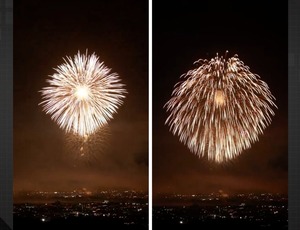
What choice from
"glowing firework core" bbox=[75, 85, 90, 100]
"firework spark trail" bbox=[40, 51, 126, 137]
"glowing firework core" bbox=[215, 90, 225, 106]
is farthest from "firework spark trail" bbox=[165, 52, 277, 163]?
"glowing firework core" bbox=[75, 85, 90, 100]

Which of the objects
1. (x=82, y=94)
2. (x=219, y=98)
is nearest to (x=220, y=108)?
(x=219, y=98)

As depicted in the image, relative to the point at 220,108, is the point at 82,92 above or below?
above

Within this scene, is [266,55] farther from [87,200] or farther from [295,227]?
[87,200]

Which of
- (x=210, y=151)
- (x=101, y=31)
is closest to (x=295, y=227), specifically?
(x=210, y=151)

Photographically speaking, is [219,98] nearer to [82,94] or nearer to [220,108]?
[220,108]

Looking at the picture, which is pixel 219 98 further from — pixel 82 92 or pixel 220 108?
pixel 82 92

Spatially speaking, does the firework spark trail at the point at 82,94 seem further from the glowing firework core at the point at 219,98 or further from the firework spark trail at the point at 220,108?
the glowing firework core at the point at 219,98

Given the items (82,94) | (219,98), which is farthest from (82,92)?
(219,98)
